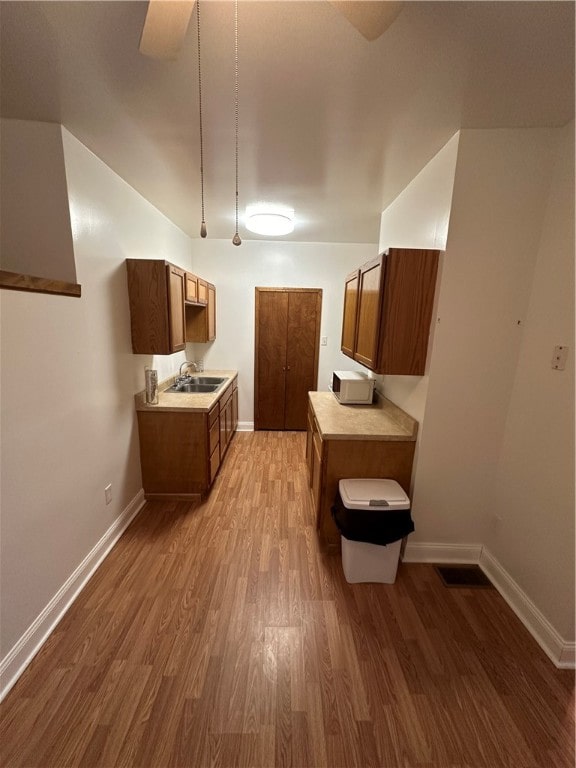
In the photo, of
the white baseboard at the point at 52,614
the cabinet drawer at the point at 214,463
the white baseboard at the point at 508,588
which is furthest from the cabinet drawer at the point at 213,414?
the white baseboard at the point at 508,588

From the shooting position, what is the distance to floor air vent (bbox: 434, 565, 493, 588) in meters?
1.92

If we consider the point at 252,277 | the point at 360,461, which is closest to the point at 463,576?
the point at 360,461

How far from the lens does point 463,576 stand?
1.98m

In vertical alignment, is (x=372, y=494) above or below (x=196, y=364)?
below

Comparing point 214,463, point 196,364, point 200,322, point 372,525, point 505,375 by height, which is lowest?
point 214,463

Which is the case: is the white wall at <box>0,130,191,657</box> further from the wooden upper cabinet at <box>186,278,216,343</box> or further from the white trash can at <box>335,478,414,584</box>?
the white trash can at <box>335,478,414,584</box>

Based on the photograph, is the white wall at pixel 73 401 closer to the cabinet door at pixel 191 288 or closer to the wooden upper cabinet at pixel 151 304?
the wooden upper cabinet at pixel 151 304

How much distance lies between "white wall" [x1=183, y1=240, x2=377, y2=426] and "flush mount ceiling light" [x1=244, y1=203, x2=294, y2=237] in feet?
3.90

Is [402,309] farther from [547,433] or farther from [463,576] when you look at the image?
[463,576]

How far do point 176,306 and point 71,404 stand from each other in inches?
47.4

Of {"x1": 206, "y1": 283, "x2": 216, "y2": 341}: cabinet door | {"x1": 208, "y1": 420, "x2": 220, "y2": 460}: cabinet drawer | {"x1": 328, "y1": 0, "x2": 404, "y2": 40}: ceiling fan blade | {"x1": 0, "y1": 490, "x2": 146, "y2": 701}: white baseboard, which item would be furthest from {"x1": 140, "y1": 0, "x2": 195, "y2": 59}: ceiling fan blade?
{"x1": 206, "y1": 283, "x2": 216, "y2": 341}: cabinet door

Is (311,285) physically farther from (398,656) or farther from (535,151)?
(398,656)

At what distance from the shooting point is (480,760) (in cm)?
115

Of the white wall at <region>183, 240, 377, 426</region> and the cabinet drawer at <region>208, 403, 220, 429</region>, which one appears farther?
the white wall at <region>183, 240, 377, 426</region>
